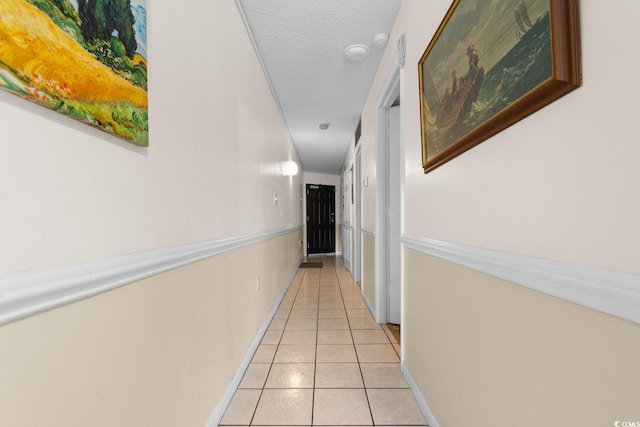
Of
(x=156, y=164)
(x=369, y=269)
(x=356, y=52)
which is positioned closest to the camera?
(x=156, y=164)

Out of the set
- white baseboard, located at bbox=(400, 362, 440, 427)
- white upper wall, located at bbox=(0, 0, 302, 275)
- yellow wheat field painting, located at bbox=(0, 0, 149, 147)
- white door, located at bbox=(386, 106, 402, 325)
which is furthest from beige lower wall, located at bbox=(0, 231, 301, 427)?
white door, located at bbox=(386, 106, 402, 325)

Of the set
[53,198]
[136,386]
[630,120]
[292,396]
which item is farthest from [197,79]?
[292,396]

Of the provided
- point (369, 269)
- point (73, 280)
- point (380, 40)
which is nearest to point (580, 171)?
point (73, 280)

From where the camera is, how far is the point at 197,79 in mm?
1287

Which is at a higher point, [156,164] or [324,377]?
[156,164]

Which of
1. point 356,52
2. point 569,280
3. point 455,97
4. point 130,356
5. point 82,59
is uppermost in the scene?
point 356,52

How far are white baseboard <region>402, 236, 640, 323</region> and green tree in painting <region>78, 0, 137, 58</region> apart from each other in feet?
3.85

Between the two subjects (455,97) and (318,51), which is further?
(318,51)

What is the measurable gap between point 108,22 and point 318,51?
6.53ft

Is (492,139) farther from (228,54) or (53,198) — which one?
(228,54)

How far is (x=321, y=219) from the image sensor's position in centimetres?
824

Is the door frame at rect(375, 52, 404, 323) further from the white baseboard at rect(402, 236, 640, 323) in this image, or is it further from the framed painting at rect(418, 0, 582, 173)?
the white baseboard at rect(402, 236, 640, 323)

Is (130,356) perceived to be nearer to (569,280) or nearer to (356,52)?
(569,280)

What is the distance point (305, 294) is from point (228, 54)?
9.98ft
